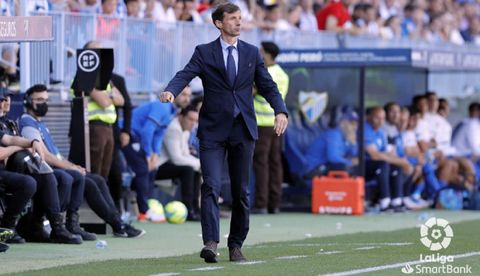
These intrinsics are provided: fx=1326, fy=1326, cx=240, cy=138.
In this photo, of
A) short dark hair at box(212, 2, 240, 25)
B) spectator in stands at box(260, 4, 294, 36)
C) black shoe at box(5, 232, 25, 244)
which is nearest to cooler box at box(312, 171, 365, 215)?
spectator in stands at box(260, 4, 294, 36)

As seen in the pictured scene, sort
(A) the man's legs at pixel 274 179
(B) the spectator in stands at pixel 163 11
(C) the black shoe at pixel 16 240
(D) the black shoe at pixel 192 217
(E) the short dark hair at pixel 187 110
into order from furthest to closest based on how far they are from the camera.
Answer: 1. (B) the spectator in stands at pixel 163 11
2. (A) the man's legs at pixel 274 179
3. (E) the short dark hair at pixel 187 110
4. (D) the black shoe at pixel 192 217
5. (C) the black shoe at pixel 16 240

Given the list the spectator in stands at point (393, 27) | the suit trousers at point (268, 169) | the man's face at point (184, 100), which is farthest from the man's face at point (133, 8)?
the spectator in stands at point (393, 27)

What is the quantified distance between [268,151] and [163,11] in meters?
2.64

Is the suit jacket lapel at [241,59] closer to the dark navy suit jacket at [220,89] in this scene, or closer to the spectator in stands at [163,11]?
the dark navy suit jacket at [220,89]

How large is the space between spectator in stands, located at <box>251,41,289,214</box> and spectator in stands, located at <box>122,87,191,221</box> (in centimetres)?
121

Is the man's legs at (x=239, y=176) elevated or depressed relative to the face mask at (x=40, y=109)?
depressed

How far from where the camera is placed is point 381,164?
1961 cm

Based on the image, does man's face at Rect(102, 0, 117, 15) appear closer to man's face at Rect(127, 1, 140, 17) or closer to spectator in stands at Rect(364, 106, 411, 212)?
man's face at Rect(127, 1, 140, 17)

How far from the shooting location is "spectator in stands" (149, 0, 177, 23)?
19.0 metres

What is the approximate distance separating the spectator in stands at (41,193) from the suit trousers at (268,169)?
17.9ft

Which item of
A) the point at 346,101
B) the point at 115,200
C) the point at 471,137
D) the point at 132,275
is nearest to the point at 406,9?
the point at 471,137

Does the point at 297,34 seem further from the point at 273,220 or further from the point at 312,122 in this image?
the point at 273,220

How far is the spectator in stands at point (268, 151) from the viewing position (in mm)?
17875

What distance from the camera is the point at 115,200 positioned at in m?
16.0
